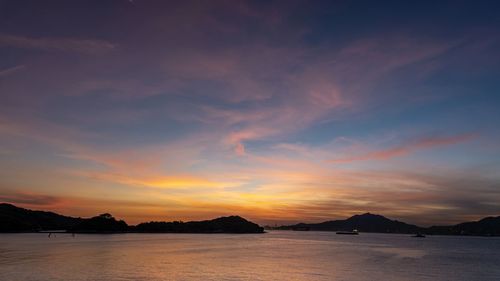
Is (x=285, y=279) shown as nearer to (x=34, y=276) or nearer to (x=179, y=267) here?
(x=179, y=267)

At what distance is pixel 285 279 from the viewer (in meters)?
57.8

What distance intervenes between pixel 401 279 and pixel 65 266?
53.1 m

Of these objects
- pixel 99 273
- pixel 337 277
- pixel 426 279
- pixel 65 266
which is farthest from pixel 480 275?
pixel 65 266

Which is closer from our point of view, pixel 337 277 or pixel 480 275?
pixel 337 277

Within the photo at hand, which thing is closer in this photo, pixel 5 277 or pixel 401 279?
pixel 5 277

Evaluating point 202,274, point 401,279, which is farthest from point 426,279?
point 202,274

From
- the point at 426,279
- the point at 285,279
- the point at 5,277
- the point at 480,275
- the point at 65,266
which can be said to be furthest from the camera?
the point at 480,275

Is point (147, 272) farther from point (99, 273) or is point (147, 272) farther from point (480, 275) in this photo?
point (480, 275)

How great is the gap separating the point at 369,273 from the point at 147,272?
35.8 metres

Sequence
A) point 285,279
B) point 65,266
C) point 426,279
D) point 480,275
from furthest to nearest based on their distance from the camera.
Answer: point 480,275 < point 65,266 < point 426,279 < point 285,279

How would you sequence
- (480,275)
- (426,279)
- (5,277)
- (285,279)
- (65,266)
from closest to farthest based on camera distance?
1. (5,277)
2. (285,279)
3. (426,279)
4. (65,266)
5. (480,275)

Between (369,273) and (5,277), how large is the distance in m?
53.1

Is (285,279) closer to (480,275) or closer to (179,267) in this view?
(179,267)

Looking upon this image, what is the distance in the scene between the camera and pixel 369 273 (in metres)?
67.4
